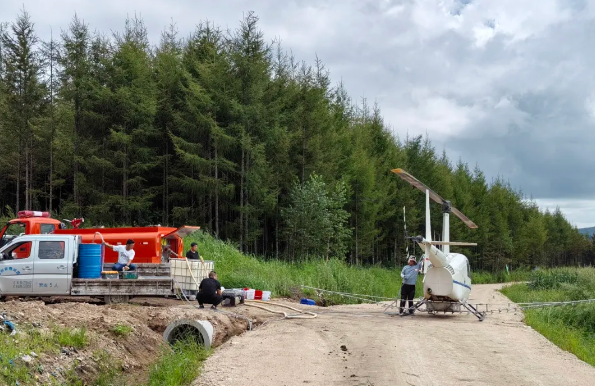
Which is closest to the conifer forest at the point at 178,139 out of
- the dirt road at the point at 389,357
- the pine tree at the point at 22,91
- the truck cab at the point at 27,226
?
the pine tree at the point at 22,91

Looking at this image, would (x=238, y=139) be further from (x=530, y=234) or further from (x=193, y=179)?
(x=530, y=234)

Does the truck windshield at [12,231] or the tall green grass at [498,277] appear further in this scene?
the tall green grass at [498,277]

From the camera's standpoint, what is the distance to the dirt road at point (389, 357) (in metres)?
11.0

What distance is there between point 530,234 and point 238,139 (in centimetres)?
5012

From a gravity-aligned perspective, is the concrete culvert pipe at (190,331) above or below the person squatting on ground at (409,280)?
below

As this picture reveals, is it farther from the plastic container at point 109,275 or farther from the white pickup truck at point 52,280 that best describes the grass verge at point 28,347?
the plastic container at point 109,275

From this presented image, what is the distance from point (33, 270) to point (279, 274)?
11.7m

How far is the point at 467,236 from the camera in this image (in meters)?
60.4

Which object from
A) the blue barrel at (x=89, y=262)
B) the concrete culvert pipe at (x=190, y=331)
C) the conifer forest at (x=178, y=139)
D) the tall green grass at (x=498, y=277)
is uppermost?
the conifer forest at (x=178, y=139)

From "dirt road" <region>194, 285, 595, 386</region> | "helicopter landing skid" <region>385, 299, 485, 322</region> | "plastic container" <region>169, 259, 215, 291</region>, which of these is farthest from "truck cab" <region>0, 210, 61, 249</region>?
"helicopter landing skid" <region>385, 299, 485, 322</region>

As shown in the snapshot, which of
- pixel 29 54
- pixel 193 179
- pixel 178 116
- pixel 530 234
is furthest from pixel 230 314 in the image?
pixel 530 234

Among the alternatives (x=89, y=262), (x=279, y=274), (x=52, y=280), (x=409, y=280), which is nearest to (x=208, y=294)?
(x=89, y=262)

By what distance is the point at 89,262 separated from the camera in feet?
61.8

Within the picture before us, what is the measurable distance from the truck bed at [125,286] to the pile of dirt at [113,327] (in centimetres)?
46
